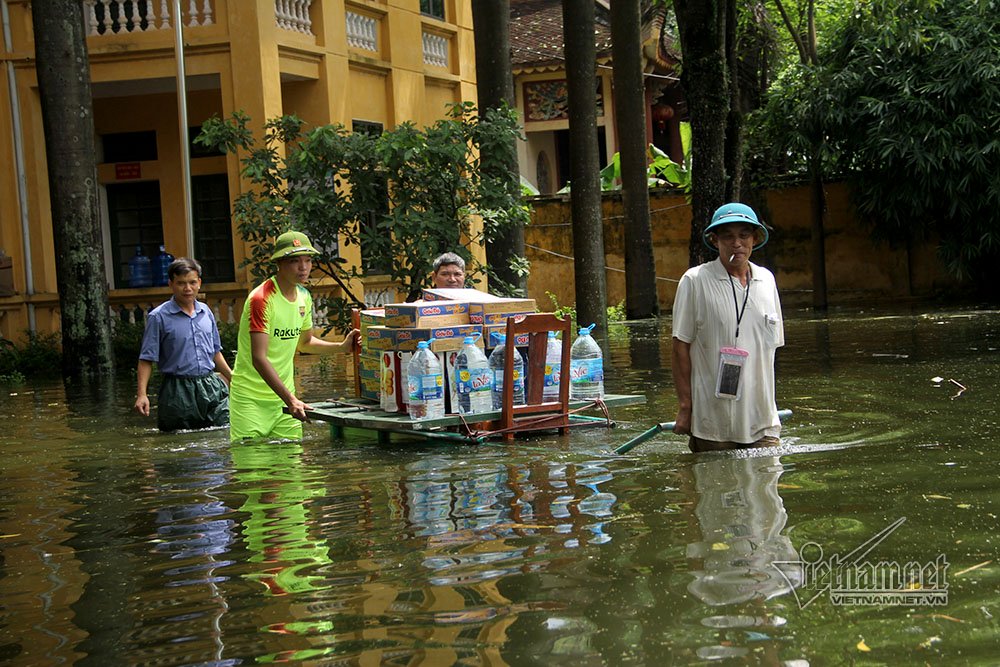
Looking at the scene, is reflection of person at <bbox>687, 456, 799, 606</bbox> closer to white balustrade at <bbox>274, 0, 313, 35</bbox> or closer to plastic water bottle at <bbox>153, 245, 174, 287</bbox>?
white balustrade at <bbox>274, 0, 313, 35</bbox>

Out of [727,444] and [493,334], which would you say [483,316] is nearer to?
[493,334]

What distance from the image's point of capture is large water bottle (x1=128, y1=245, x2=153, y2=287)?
2364cm

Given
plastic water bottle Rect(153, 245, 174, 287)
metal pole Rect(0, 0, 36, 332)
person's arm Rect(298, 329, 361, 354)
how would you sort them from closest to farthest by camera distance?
person's arm Rect(298, 329, 361, 354)
metal pole Rect(0, 0, 36, 332)
plastic water bottle Rect(153, 245, 174, 287)

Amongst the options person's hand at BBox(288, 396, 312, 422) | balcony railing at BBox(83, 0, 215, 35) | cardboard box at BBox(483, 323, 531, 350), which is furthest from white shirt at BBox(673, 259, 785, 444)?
balcony railing at BBox(83, 0, 215, 35)

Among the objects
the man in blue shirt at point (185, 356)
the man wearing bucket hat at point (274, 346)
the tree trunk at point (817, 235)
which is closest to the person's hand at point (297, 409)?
the man wearing bucket hat at point (274, 346)

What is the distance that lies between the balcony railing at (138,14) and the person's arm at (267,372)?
12881mm

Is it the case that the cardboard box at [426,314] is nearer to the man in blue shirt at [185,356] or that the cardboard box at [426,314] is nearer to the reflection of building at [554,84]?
the man in blue shirt at [185,356]

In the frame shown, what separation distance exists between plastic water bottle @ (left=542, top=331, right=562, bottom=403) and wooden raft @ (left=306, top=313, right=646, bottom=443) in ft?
0.22

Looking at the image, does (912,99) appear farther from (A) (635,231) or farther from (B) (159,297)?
(B) (159,297)

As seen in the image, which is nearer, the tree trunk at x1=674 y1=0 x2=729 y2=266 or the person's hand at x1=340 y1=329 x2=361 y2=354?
the person's hand at x1=340 y1=329 x2=361 y2=354

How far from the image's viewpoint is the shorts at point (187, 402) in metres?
12.4

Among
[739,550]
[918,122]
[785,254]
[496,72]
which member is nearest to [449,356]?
[739,550]

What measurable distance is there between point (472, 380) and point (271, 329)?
1.52 m

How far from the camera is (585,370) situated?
11.1 metres
